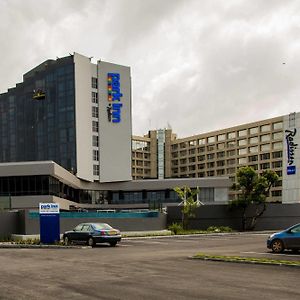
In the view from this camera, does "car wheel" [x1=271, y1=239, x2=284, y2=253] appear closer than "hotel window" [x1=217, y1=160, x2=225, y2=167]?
Yes

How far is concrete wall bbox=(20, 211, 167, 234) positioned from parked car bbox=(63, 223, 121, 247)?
8.66 meters

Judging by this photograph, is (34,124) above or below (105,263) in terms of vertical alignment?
above

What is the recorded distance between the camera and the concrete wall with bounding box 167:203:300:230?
160ft

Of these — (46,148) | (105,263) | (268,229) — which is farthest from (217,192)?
(105,263)

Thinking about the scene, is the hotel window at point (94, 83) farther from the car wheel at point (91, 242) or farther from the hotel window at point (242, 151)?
the car wheel at point (91, 242)

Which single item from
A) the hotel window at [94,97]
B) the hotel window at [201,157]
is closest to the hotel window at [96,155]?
the hotel window at [94,97]

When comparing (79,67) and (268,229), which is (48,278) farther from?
(79,67)

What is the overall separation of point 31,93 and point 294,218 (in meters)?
58.5

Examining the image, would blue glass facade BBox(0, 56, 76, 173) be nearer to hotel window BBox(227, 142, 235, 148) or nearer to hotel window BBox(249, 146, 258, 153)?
hotel window BBox(249, 146, 258, 153)

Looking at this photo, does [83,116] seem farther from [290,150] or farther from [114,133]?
[290,150]

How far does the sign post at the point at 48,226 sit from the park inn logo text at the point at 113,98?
65.6m

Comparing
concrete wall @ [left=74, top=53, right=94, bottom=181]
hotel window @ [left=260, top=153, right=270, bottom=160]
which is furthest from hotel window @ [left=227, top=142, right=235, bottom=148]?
Result: concrete wall @ [left=74, top=53, right=94, bottom=181]

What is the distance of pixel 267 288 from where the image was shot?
11414 mm

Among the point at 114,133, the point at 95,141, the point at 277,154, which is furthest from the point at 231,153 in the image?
the point at 95,141
